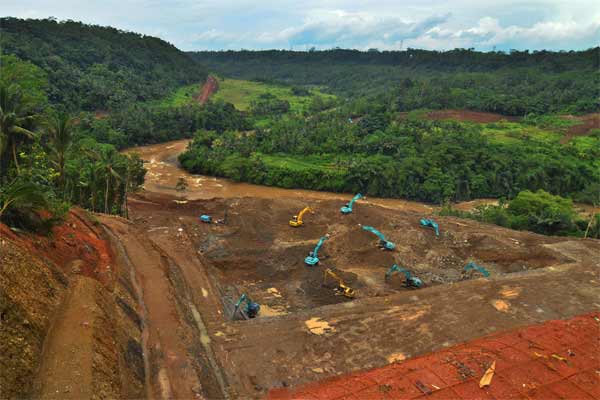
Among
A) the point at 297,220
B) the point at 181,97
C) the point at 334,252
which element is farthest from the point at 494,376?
the point at 181,97

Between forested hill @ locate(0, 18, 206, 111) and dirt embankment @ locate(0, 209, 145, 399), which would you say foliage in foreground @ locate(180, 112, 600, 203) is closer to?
forested hill @ locate(0, 18, 206, 111)

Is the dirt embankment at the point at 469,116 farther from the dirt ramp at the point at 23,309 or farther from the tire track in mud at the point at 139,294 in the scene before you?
the dirt ramp at the point at 23,309

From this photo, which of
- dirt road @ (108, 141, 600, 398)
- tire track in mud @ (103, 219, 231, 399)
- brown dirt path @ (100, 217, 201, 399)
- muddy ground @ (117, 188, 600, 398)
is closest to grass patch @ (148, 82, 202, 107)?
muddy ground @ (117, 188, 600, 398)

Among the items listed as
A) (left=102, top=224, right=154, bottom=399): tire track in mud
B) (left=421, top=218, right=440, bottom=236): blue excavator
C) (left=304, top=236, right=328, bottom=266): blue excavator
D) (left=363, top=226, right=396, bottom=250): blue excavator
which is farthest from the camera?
(left=421, top=218, right=440, bottom=236): blue excavator

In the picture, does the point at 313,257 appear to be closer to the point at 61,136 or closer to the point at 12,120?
the point at 61,136

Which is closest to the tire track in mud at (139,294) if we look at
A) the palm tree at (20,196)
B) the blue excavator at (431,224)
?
the palm tree at (20,196)
